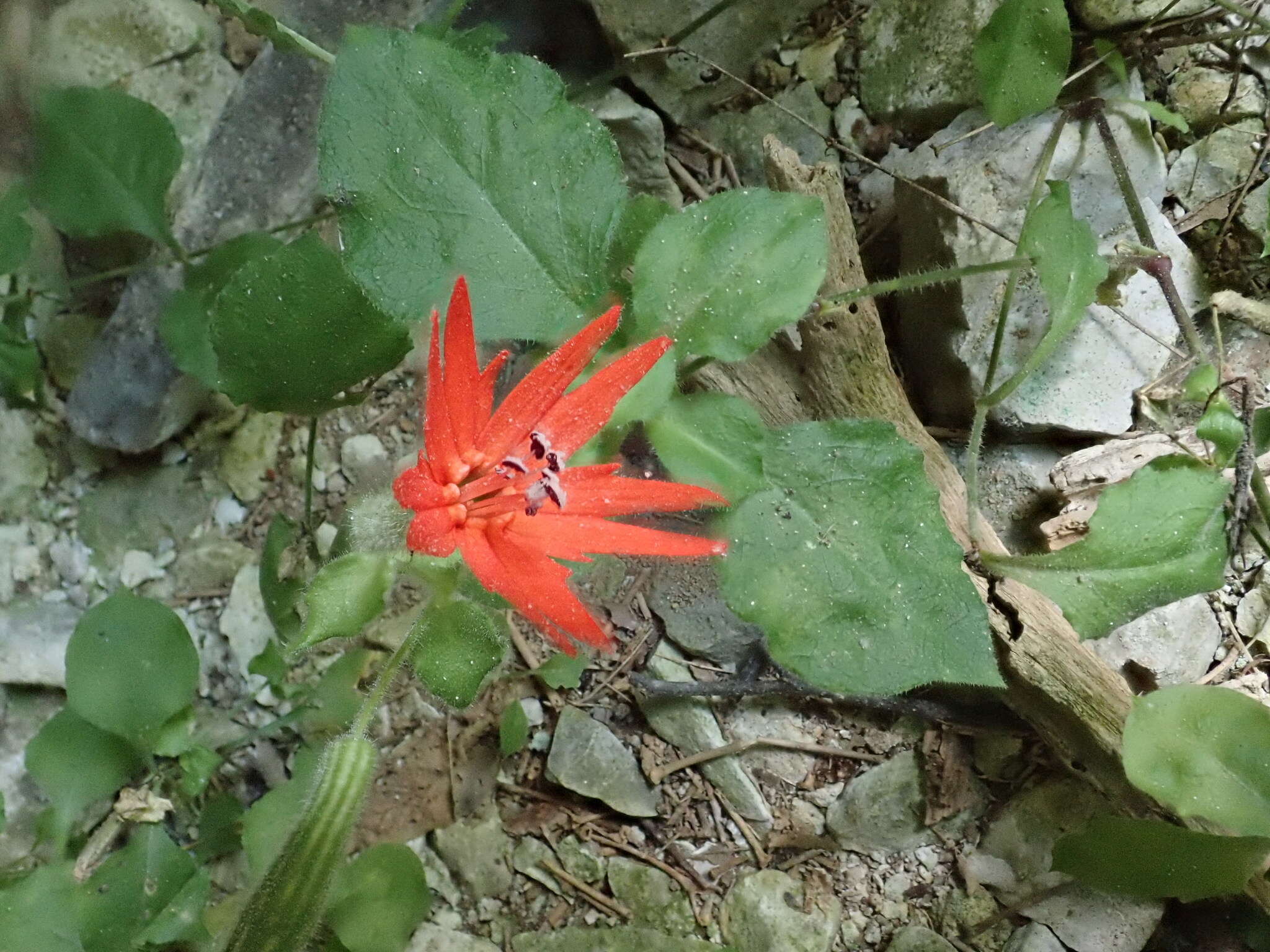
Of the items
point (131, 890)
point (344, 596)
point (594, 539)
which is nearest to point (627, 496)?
point (594, 539)

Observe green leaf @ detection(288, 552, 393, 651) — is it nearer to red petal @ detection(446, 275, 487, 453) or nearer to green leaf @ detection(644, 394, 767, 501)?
red petal @ detection(446, 275, 487, 453)

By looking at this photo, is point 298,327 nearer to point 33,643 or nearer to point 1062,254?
point 33,643

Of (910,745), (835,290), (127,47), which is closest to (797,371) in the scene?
(835,290)

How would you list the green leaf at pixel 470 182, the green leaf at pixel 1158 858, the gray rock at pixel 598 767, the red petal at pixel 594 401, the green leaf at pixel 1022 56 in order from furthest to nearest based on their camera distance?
1. the gray rock at pixel 598 767
2. the green leaf at pixel 1022 56
3. the green leaf at pixel 1158 858
4. the green leaf at pixel 470 182
5. the red petal at pixel 594 401

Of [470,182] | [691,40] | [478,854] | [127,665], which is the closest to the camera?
[470,182]

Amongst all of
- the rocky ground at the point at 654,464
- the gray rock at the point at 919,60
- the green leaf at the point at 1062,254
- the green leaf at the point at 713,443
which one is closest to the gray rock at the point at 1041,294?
the rocky ground at the point at 654,464

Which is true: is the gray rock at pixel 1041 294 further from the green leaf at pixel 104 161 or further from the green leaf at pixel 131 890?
the green leaf at pixel 131 890

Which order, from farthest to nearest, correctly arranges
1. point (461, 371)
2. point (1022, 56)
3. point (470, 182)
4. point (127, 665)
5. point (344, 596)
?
point (127, 665) → point (1022, 56) → point (470, 182) → point (344, 596) → point (461, 371)

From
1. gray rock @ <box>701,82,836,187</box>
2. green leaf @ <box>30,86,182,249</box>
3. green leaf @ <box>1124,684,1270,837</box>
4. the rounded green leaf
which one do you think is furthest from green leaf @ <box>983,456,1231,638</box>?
green leaf @ <box>30,86,182,249</box>
